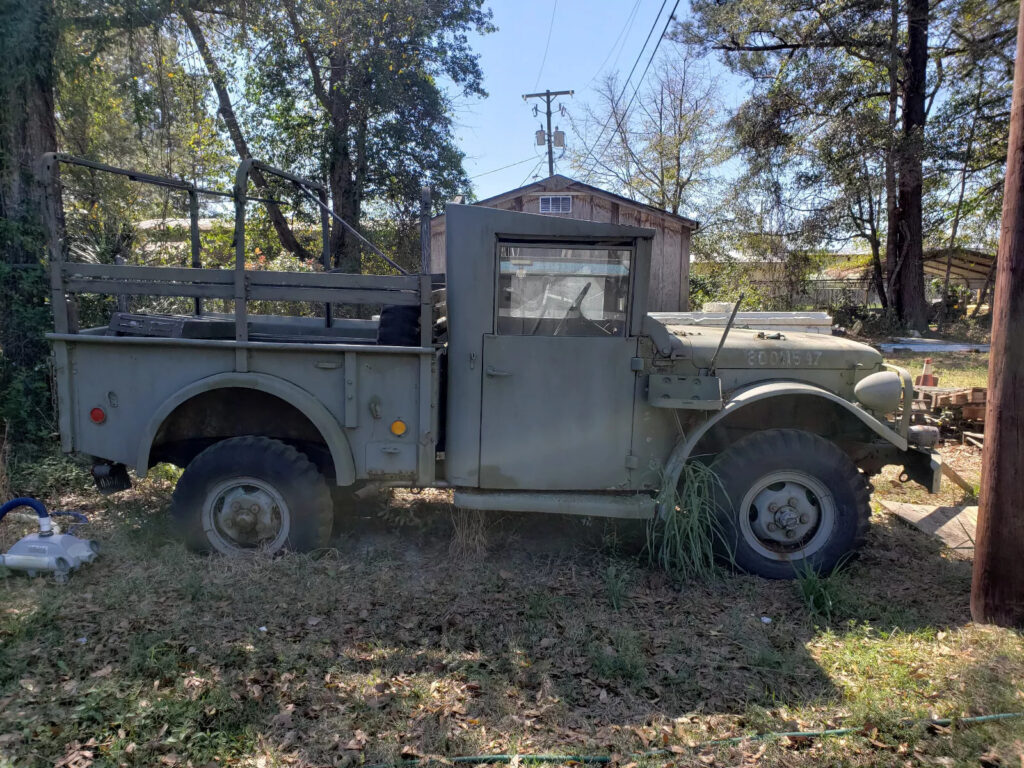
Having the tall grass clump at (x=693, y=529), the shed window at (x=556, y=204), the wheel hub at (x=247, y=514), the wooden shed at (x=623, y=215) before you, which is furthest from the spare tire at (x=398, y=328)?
the shed window at (x=556, y=204)

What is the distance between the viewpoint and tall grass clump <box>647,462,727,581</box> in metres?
4.30

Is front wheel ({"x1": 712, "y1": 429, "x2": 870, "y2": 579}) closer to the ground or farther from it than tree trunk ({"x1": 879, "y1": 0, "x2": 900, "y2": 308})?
closer to the ground

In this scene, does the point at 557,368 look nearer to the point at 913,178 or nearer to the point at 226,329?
the point at 226,329

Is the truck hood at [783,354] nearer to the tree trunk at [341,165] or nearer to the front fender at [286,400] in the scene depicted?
the front fender at [286,400]

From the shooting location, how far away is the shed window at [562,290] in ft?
13.9

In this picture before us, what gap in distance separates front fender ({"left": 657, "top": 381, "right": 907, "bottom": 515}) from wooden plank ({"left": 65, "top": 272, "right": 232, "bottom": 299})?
289 cm

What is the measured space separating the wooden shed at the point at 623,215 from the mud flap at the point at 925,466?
42.6ft

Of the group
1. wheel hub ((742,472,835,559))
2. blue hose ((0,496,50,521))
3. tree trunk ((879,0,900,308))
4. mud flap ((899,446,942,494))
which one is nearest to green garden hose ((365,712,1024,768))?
wheel hub ((742,472,835,559))

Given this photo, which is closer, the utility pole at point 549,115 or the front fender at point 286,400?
the front fender at point 286,400

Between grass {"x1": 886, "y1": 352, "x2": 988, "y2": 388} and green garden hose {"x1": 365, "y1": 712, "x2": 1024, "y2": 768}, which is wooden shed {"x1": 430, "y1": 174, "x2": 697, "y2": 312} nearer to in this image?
grass {"x1": 886, "y1": 352, "x2": 988, "y2": 388}

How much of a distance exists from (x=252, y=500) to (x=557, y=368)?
2101mm

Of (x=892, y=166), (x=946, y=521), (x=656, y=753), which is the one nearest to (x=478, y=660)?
(x=656, y=753)

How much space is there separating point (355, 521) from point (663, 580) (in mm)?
2313

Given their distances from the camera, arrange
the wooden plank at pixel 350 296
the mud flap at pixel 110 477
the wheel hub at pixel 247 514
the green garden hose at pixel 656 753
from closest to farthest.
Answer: the green garden hose at pixel 656 753, the wooden plank at pixel 350 296, the wheel hub at pixel 247 514, the mud flap at pixel 110 477
